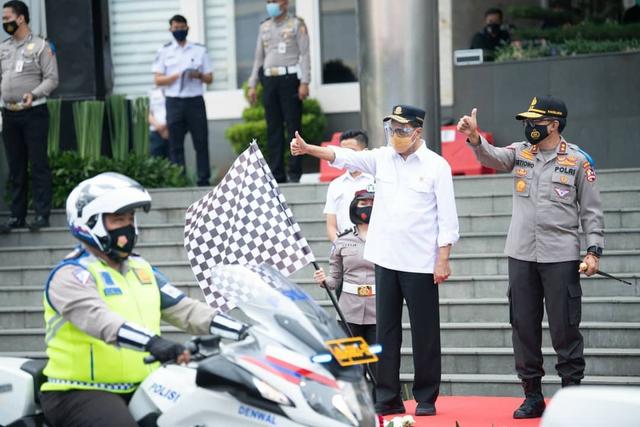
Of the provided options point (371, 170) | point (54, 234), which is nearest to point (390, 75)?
point (54, 234)

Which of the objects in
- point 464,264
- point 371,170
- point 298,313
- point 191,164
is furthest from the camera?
point 191,164

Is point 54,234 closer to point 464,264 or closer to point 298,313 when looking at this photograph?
point 464,264

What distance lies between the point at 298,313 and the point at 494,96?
1051cm

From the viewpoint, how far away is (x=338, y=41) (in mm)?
17922

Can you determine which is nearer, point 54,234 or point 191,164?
point 54,234

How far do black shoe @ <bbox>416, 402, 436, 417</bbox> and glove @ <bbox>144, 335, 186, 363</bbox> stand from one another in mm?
3425

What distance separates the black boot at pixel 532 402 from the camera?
8.04 metres

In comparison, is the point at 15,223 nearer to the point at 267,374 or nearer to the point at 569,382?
the point at 569,382

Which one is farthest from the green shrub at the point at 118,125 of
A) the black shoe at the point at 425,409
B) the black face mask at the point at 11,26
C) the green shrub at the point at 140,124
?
the black shoe at the point at 425,409

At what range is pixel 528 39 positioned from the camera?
1568 cm

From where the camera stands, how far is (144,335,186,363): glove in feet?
16.2

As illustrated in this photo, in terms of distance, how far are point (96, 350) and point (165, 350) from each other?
1.88 ft

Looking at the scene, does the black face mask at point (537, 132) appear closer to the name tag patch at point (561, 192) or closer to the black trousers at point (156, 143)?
the name tag patch at point (561, 192)

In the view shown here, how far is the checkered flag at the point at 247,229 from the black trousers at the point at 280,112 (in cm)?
562
